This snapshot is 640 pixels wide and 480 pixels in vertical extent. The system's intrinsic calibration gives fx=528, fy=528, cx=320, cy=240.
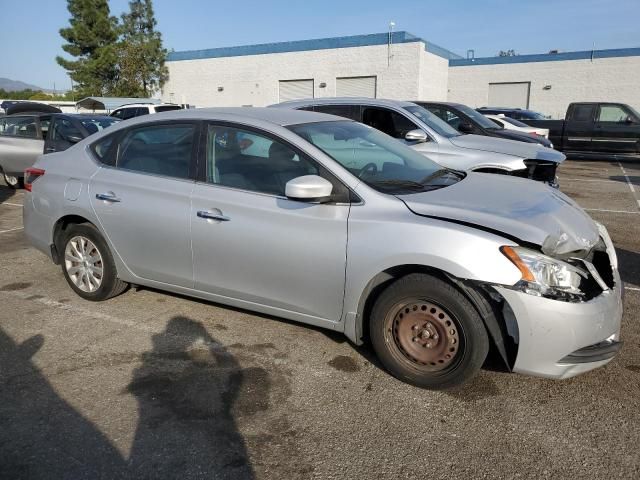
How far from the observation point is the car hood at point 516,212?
9.85 ft

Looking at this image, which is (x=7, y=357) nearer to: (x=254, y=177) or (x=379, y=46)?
(x=254, y=177)

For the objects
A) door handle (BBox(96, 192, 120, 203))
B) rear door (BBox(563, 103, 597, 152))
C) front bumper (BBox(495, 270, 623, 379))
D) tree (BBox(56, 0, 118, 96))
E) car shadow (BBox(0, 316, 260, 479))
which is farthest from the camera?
tree (BBox(56, 0, 118, 96))

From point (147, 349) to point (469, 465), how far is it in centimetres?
236

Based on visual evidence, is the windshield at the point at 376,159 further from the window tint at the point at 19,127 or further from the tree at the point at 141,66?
the tree at the point at 141,66

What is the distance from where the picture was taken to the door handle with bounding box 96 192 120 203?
424 centimetres

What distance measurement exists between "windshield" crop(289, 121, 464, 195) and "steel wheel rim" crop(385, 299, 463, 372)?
30.7 inches

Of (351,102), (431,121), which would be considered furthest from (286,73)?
(431,121)

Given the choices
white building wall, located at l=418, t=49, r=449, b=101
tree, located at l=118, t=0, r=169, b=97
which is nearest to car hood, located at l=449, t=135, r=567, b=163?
white building wall, located at l=418, t=49, r=449, b=101

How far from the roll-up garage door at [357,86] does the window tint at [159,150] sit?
27.2 m

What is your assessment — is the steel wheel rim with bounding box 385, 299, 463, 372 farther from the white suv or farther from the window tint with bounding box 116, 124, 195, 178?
the white suv

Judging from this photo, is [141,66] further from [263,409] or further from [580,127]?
[263,409]

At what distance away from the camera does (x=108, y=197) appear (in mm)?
4270

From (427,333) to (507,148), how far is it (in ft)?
16.5

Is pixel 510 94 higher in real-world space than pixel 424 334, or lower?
higher
